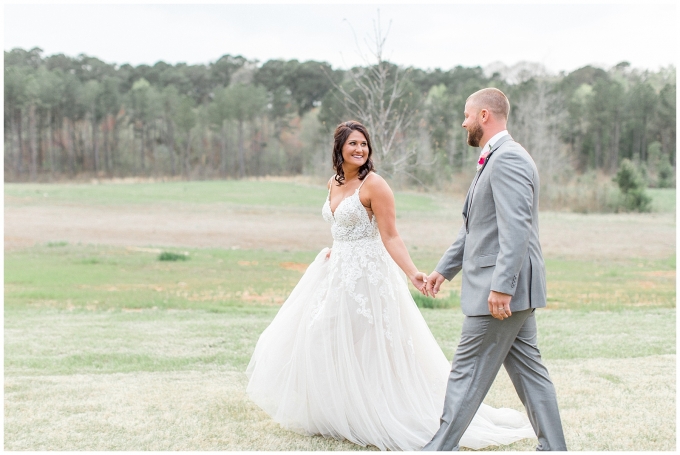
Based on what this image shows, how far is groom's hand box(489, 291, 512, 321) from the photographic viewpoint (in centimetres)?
357

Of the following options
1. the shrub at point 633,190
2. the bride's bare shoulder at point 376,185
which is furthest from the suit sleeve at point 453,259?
the shrub at point 633,190

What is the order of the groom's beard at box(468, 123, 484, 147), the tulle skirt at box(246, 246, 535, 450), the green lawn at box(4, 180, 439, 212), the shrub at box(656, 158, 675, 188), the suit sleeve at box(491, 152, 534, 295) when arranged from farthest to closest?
the shrub at box(656, 158, 675, 188) → the green lawn at box(4, 180, 439, 212) → the tulle skirt at box(246, 246, 535, 450) → the groom's beard at box(468, 123, 484, 147) → the suit sleeve at box(491, 152, 534, 295)

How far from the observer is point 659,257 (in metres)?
18.7

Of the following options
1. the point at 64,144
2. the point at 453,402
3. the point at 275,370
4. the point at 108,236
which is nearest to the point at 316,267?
the point at 275,370

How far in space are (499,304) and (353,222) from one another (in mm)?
1338

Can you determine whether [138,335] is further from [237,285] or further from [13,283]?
[13,283]

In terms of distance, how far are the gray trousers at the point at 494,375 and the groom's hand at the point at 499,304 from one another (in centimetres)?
16

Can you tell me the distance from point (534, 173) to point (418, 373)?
1571 millimetres

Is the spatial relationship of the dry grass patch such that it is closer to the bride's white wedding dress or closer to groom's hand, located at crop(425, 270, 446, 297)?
the bride's white wedding dress

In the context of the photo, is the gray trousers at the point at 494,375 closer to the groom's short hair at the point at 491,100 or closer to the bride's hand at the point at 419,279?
the bride's hand at the point at 419,279

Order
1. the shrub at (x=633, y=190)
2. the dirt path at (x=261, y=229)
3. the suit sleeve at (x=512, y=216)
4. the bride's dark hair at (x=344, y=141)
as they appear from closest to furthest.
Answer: the suit sleeve at (x=512, y=216) < the bride's dark hair at (x=344, y=141) < the dirt path at (x=261, y=229) < the shrub at (x=633, y=190)

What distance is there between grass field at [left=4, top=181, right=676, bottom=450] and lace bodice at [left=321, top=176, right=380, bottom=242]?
134cm

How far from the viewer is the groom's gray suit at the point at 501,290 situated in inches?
140

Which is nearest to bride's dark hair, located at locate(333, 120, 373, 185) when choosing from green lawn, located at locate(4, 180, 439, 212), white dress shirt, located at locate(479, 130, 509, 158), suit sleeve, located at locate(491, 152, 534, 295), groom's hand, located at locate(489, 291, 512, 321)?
white dress shirt, located at locate(479, 130, 509, 158)
